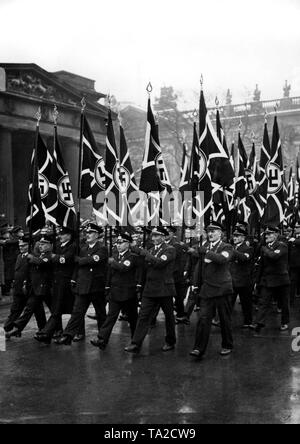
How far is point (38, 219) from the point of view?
1020 centimetres

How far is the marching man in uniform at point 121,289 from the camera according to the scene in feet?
27.9

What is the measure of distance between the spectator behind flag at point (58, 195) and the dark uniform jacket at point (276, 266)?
357 cm

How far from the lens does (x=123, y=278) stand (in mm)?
8633

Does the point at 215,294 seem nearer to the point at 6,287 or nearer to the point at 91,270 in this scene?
the point at 91,270

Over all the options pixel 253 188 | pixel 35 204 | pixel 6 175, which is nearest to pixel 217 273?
pixel 35 204

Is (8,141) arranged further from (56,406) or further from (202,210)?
(56,406)

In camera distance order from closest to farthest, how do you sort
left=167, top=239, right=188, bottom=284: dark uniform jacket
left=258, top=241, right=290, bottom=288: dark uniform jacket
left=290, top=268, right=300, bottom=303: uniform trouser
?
1. left=258, top=241, right=290, bottom=288: dark uniform jacket
2. left=167, top=239, right=188, bottom=284: dark uniform jacket
3. left=290, top=268, right=300, bottom=303: uniform trouser

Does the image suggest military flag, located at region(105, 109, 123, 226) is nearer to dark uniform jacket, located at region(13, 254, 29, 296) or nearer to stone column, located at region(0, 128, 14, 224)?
dark uniform jacket, located at region(13, 254, 29, 296)

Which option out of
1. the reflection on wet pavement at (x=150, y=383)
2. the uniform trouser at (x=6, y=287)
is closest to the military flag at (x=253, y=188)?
the reflection on wet pavement at (x=150, y=383)

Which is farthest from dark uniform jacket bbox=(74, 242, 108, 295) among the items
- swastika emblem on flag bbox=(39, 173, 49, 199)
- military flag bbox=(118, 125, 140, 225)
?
swastika emblem on flag bbox=(39, 173, 49, 199)

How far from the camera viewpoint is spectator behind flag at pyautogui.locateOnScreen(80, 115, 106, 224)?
10.3m

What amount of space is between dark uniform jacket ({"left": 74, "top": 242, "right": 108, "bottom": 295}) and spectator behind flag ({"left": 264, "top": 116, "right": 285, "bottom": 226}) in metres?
3.47

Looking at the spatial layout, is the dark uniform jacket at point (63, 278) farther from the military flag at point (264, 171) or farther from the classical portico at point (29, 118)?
the classical portico at point (29, 118)
